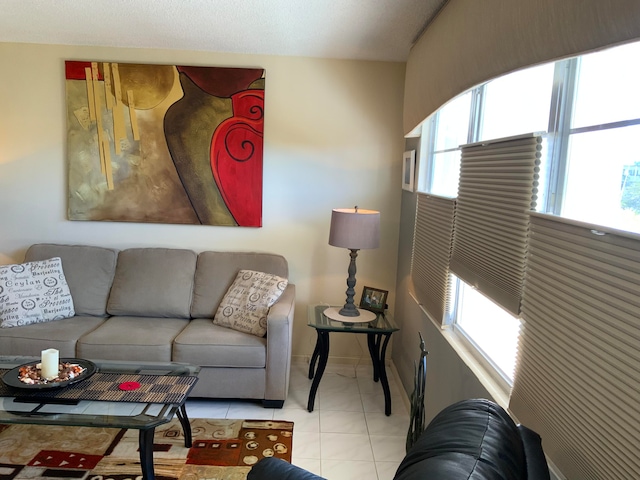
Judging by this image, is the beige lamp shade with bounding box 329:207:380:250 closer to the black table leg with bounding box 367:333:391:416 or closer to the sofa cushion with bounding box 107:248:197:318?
the black table leg with bounding box 367:333:391:416

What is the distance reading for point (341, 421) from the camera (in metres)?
3.05

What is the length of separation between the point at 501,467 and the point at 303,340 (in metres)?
2.98

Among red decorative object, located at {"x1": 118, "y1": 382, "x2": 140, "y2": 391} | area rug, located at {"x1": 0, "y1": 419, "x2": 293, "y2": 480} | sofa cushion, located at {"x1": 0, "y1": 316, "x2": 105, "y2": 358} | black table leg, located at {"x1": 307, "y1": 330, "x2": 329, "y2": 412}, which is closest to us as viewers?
red decorative object, located at {"x1": 118, "y1": 382, "x2": 140, "y2": 391}

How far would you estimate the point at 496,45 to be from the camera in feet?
5.29

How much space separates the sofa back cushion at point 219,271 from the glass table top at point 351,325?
54 cm

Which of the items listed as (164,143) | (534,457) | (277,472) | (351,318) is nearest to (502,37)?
(534,457)

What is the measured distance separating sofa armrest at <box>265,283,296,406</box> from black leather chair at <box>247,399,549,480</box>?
168 centimetres

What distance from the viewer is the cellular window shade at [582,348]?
40.5 inches

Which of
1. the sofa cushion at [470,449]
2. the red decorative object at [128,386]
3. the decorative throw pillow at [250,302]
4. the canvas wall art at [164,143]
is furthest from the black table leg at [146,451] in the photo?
the canvas wall art at [164,143]

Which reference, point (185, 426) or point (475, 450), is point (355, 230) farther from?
point (475, 450)

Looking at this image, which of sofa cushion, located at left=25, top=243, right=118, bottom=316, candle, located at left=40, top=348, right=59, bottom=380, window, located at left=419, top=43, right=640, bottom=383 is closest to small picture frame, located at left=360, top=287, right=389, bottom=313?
window, located at left=419, top=43, right=640, bottom=383

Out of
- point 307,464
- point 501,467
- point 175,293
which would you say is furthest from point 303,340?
Answer: point 501,467

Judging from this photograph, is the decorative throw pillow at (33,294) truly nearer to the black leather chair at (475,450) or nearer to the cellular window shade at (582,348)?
the black leather chair at (475,450)

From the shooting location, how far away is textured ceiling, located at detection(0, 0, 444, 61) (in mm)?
2646
